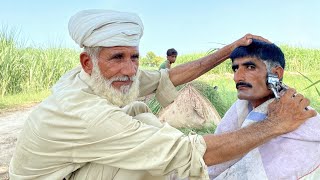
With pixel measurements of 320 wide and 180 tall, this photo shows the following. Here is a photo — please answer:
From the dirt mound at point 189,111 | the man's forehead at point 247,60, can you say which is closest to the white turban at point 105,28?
the man's forehead at point 247,60

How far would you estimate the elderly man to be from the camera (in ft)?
7.52

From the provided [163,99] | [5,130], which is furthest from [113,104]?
[5,130]

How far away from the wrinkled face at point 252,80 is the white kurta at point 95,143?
51 centimetres

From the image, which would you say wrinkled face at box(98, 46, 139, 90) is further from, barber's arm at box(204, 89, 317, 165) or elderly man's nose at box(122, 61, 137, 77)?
barber's arm at box(204, 89, 317, 165)

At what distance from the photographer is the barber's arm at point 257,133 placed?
230cm

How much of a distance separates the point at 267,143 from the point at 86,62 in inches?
42.5

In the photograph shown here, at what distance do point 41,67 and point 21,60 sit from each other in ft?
3.01

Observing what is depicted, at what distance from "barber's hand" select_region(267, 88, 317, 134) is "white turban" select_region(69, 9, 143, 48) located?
830 millimetres

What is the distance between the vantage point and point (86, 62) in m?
2.59

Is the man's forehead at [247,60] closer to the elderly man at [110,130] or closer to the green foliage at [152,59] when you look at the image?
the elderly man at [110,130]

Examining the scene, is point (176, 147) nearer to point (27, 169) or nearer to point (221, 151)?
point (221, 151)

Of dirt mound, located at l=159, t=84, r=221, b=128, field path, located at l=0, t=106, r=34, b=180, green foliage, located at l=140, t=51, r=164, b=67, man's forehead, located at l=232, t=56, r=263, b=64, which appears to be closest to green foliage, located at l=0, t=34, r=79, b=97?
field path, located at l=0, t=106, r=34, b=180

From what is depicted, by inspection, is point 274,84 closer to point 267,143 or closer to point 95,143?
point 267,143

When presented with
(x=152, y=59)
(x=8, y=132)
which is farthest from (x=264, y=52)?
(x=152, y=59)
